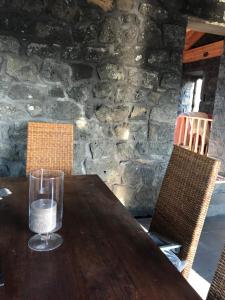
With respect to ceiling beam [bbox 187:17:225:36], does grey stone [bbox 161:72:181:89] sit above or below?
below

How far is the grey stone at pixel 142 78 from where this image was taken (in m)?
2.53

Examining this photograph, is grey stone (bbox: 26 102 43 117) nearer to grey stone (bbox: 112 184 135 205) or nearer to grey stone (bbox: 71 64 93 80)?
grey stone (bbox: 71 64 93 80)

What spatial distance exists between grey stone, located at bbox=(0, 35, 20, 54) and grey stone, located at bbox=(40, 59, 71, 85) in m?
0.24

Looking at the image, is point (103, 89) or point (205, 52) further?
point (205, 52)

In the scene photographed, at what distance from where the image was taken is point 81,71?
7.81 feet

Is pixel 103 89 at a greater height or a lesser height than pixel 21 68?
lesser

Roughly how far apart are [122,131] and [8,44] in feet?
3.90

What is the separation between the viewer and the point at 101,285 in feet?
2.49

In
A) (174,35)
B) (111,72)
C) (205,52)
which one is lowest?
(111,72)

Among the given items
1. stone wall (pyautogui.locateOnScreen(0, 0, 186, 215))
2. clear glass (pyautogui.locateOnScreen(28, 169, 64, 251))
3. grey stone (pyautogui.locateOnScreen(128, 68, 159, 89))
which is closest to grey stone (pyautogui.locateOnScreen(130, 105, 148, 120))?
stone wall (pyautogui.locateOnScreen(0, 0, 186, 215))

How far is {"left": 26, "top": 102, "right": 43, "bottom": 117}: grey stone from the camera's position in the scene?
7.63 ft

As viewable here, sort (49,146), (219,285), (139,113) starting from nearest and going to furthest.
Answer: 1. (219,285)
2. (49,146)
3. (139,113)

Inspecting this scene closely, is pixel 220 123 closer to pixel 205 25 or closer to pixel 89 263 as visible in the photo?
pixel 205 25

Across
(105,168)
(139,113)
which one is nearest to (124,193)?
(105,168)
